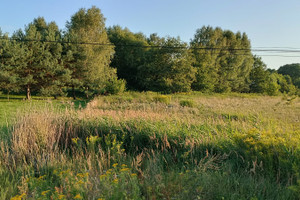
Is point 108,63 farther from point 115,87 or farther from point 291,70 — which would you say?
point 291,70

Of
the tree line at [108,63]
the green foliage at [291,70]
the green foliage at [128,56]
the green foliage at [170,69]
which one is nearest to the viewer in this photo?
the tree line at [108,63]

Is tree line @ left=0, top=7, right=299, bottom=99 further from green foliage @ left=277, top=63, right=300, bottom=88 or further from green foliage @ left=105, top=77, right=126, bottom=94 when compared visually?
green foliage @ left=277, top=63, right=300, bottom=88

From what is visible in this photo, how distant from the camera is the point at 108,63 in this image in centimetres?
3228

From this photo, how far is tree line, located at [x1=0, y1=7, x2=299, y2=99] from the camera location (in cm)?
2462

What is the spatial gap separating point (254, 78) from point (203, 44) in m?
14.3

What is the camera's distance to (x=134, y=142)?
240 inches

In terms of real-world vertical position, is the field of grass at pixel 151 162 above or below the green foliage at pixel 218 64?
below

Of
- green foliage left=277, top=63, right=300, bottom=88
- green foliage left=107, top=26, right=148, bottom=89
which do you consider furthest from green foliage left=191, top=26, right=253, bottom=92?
green foliage left=277, top=63, right=300, bottom=88

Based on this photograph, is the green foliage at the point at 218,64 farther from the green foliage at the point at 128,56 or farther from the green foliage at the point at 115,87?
the green foliage at the point at 115,87

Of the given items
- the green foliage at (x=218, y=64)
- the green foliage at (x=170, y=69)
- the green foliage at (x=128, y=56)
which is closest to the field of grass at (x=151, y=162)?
the green foliage at (x=170, y=69)

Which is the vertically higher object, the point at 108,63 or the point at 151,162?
the point at 108,63

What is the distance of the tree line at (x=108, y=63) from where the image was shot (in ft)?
80.8

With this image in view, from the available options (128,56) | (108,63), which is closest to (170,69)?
(128,56)

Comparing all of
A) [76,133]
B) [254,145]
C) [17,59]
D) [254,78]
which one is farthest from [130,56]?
[254,145]
